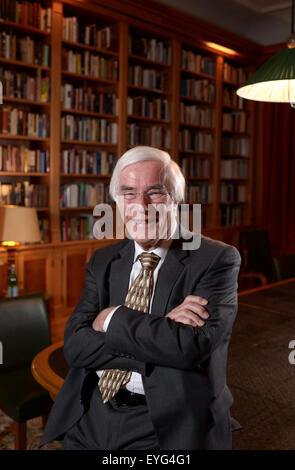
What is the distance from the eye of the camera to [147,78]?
4984 mm

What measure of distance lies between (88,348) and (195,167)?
4524 mm

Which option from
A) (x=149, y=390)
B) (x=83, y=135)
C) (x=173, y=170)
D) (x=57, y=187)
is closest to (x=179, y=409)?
(x=149, y=390)

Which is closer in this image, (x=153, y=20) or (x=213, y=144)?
(x=153, y=20)

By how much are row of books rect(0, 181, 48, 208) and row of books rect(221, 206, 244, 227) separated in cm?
262

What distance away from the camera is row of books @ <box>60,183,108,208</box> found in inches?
175

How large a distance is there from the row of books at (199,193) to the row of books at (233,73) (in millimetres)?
1368

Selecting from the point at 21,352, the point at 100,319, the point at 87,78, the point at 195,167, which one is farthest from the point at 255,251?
the point at 100,319

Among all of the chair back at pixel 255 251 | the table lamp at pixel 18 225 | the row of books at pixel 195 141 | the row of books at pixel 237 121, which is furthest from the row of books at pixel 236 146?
the table lamp at pixel 18 225

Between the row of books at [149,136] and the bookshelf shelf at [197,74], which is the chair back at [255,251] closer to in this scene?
the row of books at [149,136]

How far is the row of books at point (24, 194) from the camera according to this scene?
3.95 m

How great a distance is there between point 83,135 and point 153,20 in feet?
4.72

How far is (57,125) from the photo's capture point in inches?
166
